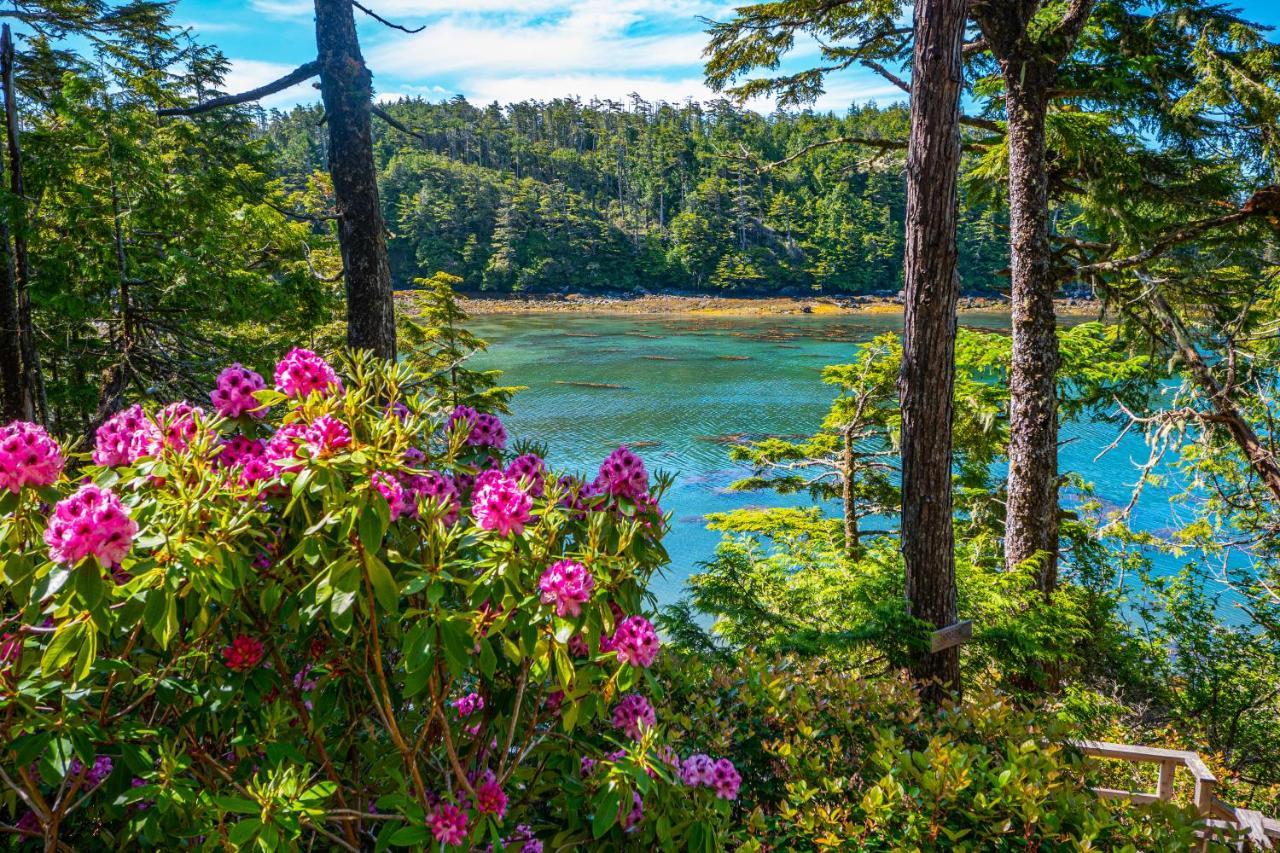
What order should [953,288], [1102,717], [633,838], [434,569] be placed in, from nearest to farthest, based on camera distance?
[434,569] → [633,838] → [953,288] → [1102,717]

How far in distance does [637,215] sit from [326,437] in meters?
77.1

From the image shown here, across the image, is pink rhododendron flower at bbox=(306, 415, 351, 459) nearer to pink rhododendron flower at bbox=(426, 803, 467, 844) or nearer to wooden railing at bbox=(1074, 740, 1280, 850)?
pink rhododendron flower at bbox=(426, 803, 467, 844)

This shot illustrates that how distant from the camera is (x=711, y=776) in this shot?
187 cm

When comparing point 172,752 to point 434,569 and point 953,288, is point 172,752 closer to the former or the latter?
point 434,569

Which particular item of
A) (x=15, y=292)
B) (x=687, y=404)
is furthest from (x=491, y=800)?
(x=687, y=404)

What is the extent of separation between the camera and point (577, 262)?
65.1 meters

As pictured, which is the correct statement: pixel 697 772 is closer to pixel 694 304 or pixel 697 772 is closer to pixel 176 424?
pixel 176 424

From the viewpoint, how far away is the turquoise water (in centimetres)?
1467

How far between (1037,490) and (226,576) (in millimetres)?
Answer: 5875

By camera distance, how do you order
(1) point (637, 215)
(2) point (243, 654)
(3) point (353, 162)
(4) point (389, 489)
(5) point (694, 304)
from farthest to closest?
(1) point (637, 215) < (5) point (694, 304) < (3) point (353, 162) < (2) point (243, 654) < (4) point (389, 489)

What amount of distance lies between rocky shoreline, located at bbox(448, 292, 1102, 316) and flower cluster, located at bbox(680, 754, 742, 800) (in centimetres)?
5214

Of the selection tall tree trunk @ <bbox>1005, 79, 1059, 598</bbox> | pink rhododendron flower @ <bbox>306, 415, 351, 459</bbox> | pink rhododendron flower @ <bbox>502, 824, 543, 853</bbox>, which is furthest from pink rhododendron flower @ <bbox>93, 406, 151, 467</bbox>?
tall tree trunk @ <bbox>1005, 79, 1059, 598</bbox>

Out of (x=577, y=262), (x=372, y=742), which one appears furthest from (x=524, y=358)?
(x=577, y=262)

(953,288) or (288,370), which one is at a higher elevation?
(953,288)
